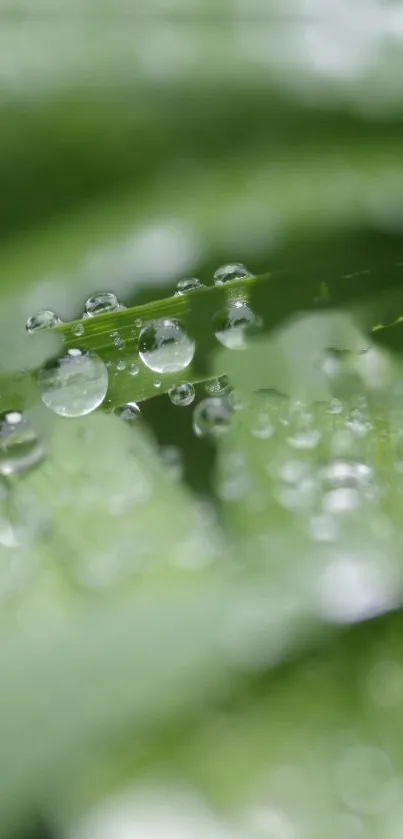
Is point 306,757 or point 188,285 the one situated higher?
point 188,285

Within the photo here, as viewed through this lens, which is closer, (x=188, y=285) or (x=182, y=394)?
(x=182, y=394)

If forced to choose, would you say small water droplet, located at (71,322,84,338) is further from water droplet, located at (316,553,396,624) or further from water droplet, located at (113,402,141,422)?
water droplet, located at (316,553,396,624)

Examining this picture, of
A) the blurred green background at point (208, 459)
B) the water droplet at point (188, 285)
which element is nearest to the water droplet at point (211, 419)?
the blurred green background at point (208, 459)

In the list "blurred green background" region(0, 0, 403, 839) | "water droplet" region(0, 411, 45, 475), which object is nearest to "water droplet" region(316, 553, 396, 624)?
"blurred green background" region(0, 0, 403, 839)

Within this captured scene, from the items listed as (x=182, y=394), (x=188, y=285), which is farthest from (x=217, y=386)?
(x=188, y=285)

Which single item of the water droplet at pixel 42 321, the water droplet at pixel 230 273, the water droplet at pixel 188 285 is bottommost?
the water droplet at pixel 188 285

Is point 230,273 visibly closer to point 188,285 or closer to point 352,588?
point 188,285

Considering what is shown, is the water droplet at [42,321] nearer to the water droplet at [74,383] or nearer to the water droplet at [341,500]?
the water droplet at [74,383]
